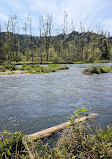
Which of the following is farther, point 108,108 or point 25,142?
point 108,108

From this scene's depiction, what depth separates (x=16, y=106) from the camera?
711cm

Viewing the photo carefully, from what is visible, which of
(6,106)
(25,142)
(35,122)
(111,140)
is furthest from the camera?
(6,106)

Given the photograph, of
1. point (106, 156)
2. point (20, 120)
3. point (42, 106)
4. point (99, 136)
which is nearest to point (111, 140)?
point (99, 136)

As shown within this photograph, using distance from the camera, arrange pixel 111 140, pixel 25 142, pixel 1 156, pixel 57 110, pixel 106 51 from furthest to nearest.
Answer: pixel 106 51, pixel 57 110, pixel 111 140, pixel 25 142, pixel 1 156

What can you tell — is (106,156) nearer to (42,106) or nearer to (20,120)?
(20,120)

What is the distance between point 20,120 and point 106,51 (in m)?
79.3

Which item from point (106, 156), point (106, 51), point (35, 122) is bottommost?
point (35, 122)

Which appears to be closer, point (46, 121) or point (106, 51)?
point (46, 121)

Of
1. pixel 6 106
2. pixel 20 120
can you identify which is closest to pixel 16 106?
pixel 6 106

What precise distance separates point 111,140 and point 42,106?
14.5 feet

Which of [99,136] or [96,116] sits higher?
[99,136]

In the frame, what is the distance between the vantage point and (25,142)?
2.91 meters

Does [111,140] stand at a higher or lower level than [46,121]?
higher

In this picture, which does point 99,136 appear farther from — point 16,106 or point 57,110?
point 16,106
